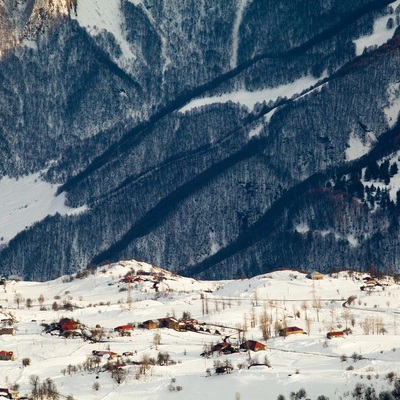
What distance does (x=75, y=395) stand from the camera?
199250 mm

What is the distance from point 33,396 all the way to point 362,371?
117 feet

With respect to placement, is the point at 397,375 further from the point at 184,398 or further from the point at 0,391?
the point at 0,391

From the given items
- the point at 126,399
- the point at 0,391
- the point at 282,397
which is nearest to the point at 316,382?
the point at 282,397

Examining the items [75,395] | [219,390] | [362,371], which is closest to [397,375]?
[362,371]

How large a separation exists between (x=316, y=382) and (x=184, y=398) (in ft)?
46.6

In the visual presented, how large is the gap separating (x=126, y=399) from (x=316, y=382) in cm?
2044

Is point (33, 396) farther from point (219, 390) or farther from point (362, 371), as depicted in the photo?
point (362, 371)

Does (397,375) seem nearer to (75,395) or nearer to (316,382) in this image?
(316,382)

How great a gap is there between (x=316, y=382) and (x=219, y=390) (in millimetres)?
10711

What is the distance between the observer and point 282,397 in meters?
192

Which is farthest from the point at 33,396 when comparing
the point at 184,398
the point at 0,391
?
the point at 184,398

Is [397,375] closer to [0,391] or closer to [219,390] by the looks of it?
[219,390]

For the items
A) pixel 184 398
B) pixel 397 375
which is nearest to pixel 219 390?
pixel 184 398

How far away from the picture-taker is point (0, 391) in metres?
197
